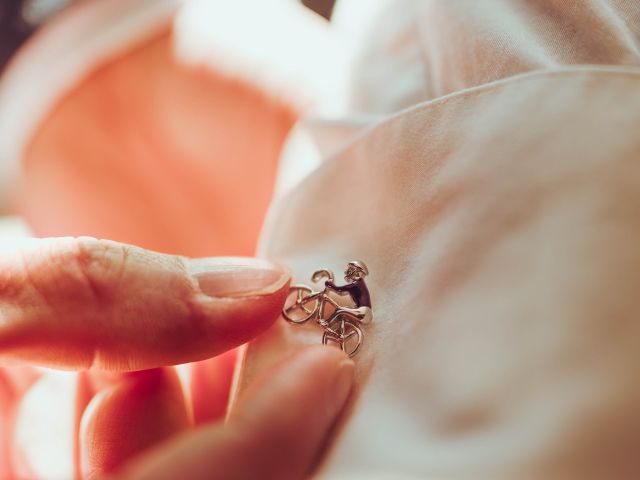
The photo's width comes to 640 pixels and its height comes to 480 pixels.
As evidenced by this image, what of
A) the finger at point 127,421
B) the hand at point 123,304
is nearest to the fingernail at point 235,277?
the hand at point 123,304

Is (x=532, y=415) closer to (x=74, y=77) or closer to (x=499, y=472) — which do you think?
(x=499, y=472)

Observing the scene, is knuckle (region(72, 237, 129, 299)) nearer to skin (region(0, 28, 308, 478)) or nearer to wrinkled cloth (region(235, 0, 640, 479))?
skin (region(0, 28, 308, 478))

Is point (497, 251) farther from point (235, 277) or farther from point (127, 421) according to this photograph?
point (127, 421)

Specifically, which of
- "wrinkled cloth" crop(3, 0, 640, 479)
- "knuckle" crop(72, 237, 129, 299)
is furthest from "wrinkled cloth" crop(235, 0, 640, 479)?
"knuckle" crop(72, 237, 129, 299)

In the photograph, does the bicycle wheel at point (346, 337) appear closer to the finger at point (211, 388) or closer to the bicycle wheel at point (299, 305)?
the bicycle wheel at point (299, 305)

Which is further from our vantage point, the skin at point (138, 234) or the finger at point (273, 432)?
the skin at point (138, 234)

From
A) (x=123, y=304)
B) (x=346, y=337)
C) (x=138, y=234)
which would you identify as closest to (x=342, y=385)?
(x=346, y=337)

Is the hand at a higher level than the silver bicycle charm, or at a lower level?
lower
